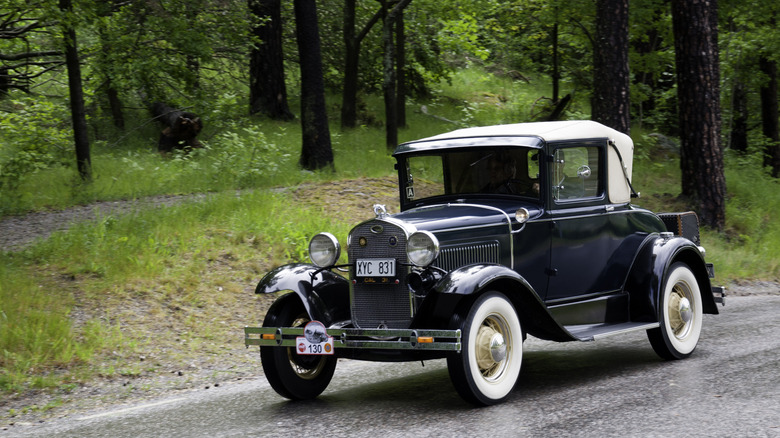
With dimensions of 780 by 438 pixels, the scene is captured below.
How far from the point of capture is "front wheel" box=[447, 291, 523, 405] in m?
5.39

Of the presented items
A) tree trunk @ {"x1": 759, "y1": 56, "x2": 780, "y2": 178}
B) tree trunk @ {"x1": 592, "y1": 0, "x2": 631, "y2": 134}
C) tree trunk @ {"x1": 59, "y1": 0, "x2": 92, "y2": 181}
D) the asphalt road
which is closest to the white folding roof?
the asphalt road

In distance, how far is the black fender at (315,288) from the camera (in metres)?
6.10

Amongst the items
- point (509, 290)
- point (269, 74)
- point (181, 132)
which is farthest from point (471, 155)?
point (269, 74)

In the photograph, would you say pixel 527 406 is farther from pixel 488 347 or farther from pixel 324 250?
pixel 324 250

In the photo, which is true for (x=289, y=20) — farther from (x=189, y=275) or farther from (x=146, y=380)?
(x=146, y=380)

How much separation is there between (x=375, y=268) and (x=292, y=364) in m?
1.07

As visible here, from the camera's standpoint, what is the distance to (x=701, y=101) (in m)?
14.3

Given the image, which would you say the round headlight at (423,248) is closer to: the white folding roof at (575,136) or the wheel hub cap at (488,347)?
the wheel hub cap at (488,347)

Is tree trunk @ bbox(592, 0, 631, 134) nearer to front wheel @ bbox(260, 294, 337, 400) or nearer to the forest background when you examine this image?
the forest background

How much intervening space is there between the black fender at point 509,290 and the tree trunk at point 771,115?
1669 centimetres

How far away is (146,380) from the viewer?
288 inches

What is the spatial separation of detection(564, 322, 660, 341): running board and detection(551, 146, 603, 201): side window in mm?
1133

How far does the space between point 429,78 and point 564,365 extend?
69.6 feet

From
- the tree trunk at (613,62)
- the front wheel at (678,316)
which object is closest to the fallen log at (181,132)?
the tree trunk at (613,62)
